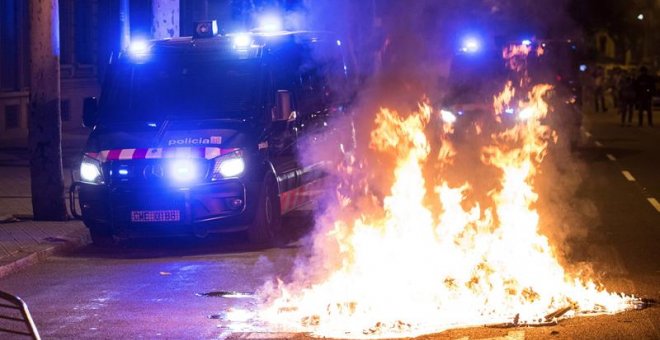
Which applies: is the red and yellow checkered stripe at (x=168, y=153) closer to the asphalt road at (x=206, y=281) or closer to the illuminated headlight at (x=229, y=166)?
the illuminated headlight at (x=229, y=166)

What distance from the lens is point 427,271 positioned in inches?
343

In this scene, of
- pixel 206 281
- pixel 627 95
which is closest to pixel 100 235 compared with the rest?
pixel 206 281

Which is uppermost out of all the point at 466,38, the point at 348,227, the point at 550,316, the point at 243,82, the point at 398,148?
the point at 466,38

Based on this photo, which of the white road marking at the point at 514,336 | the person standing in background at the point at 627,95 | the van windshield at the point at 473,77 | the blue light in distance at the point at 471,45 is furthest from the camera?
the person standing in background at the point at 627,95

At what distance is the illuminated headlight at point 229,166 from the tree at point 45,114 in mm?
3098

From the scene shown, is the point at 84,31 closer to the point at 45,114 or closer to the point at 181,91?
the point at 45,114

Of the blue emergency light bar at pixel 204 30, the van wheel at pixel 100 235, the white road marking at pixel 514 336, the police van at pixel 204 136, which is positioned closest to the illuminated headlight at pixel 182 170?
the police van at pixel 204 136

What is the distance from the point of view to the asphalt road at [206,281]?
25.3 feet

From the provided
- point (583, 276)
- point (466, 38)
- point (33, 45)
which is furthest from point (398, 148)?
point (466, 38)

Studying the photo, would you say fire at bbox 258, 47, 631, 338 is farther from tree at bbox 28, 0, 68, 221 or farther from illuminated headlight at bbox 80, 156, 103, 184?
tree at bbox 28, 0, 68, 221

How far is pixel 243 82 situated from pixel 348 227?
3186 millimetres

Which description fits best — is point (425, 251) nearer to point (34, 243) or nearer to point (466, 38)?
point (34, 243)

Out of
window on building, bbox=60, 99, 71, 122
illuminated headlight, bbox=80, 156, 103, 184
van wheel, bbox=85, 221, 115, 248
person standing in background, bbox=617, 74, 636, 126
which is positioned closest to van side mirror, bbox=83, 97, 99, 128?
illuminated headlight, bbox=80, 156, 103, 184

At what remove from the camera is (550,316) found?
789 centimetres
